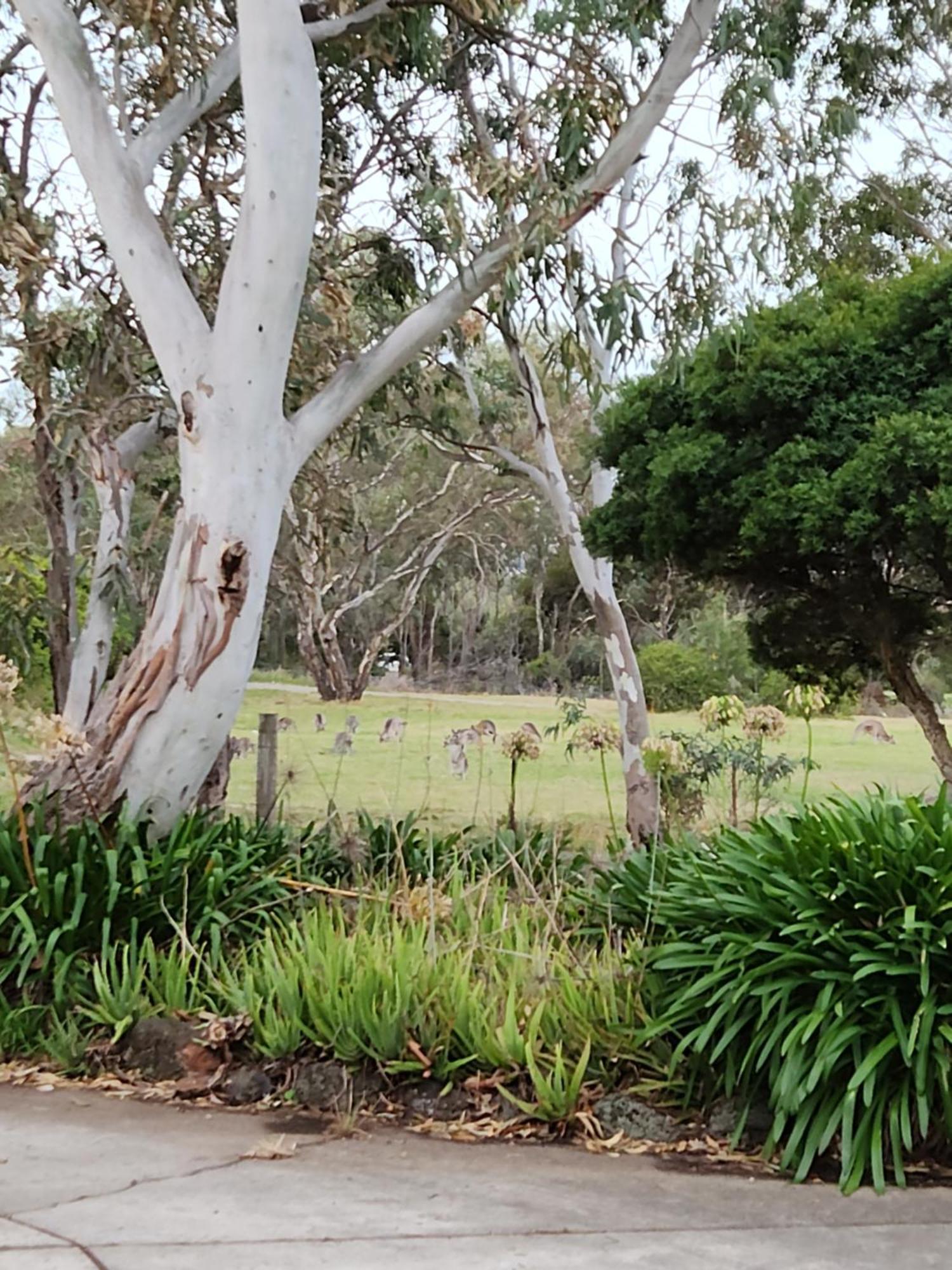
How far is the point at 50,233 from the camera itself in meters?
11.4

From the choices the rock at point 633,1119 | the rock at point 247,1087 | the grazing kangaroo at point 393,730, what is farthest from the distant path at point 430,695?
the rock at point 633,1119

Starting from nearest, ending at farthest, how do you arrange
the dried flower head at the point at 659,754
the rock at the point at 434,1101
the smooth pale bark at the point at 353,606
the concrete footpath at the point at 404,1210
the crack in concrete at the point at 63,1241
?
1. the crack in concrete at the point at 63,1241
2. the concrete footpath at the point at 404,1210
3. the rock at the point at 434,1101
4. the dried flower head at the point at 659,754
5. the smooth pale bark at the point at 353,606

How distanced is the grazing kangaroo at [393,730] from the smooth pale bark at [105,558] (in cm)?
268

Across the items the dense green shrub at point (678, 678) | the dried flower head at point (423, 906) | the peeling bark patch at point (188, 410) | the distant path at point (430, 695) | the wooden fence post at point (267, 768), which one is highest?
the peeling bark patch at point (188, 410)

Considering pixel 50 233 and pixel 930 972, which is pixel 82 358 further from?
pixel 930 972

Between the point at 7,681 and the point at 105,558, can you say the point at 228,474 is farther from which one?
the point at 105,558

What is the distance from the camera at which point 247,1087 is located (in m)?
5.50

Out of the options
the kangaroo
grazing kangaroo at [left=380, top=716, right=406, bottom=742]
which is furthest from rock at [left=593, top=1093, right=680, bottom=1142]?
grazing kangaroo at [left=380, top=716, right=406, bottom=742]

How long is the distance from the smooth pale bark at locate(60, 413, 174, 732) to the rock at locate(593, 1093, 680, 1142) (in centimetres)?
783

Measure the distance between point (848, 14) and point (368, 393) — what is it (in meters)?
8.09

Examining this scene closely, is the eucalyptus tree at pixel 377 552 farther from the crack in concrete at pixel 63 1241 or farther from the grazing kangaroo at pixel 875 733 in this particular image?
the crack in concrete at pixel 63 1241

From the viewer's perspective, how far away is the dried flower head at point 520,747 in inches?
308

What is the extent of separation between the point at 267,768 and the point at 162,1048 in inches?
165

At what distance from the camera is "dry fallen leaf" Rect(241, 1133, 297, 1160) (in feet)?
15.3
